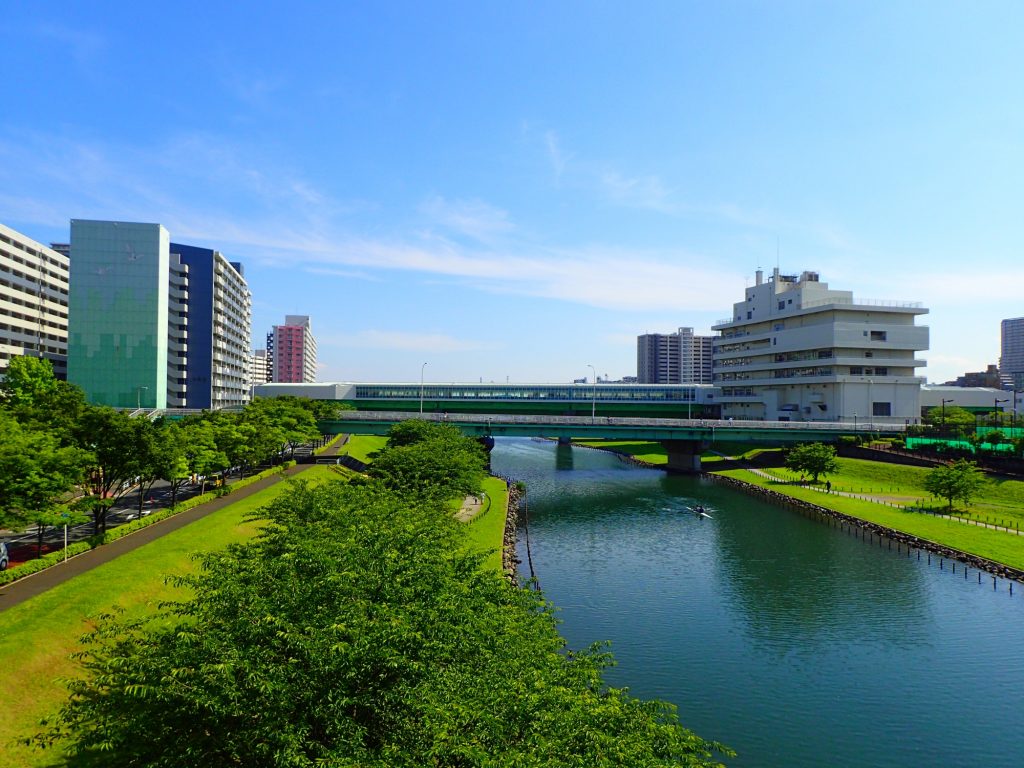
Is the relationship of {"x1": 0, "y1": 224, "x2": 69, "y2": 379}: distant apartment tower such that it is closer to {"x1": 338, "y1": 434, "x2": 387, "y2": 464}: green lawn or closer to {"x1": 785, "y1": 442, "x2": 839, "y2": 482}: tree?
{"x1": 338, "y1": 434, "x2": 387, "y2": 464}: green lawn

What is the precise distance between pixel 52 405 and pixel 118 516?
11219mm

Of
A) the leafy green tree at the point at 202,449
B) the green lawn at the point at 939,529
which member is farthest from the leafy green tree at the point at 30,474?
the green lawn at the point at 939,529

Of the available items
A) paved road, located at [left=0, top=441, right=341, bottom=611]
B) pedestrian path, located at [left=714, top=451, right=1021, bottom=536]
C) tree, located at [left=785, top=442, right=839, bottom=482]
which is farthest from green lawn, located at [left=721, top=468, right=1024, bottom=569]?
paved road, located at [left=0, top=441, right=341, bottom=611]

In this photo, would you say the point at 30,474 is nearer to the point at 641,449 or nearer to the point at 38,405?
the point at 38,405

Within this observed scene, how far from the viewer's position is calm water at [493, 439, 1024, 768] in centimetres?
2531

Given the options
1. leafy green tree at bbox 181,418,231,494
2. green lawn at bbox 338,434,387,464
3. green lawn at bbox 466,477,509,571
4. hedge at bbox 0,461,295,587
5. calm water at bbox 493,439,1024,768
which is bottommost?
calm water at bbox 493,439,1024,768

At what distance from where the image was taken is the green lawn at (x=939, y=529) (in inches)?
1884

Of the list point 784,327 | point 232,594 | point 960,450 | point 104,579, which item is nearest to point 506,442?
point 784,327

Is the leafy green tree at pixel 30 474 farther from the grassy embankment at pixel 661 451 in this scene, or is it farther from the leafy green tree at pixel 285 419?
the grassy embankment at pixel 661 451

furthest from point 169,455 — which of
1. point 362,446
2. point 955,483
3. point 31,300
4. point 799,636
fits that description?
point 31,300

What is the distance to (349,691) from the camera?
51.0ft

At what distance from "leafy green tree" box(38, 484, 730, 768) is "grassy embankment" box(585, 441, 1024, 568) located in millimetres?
44368

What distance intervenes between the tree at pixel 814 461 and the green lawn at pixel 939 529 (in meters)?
6.34

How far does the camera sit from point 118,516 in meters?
49.2
